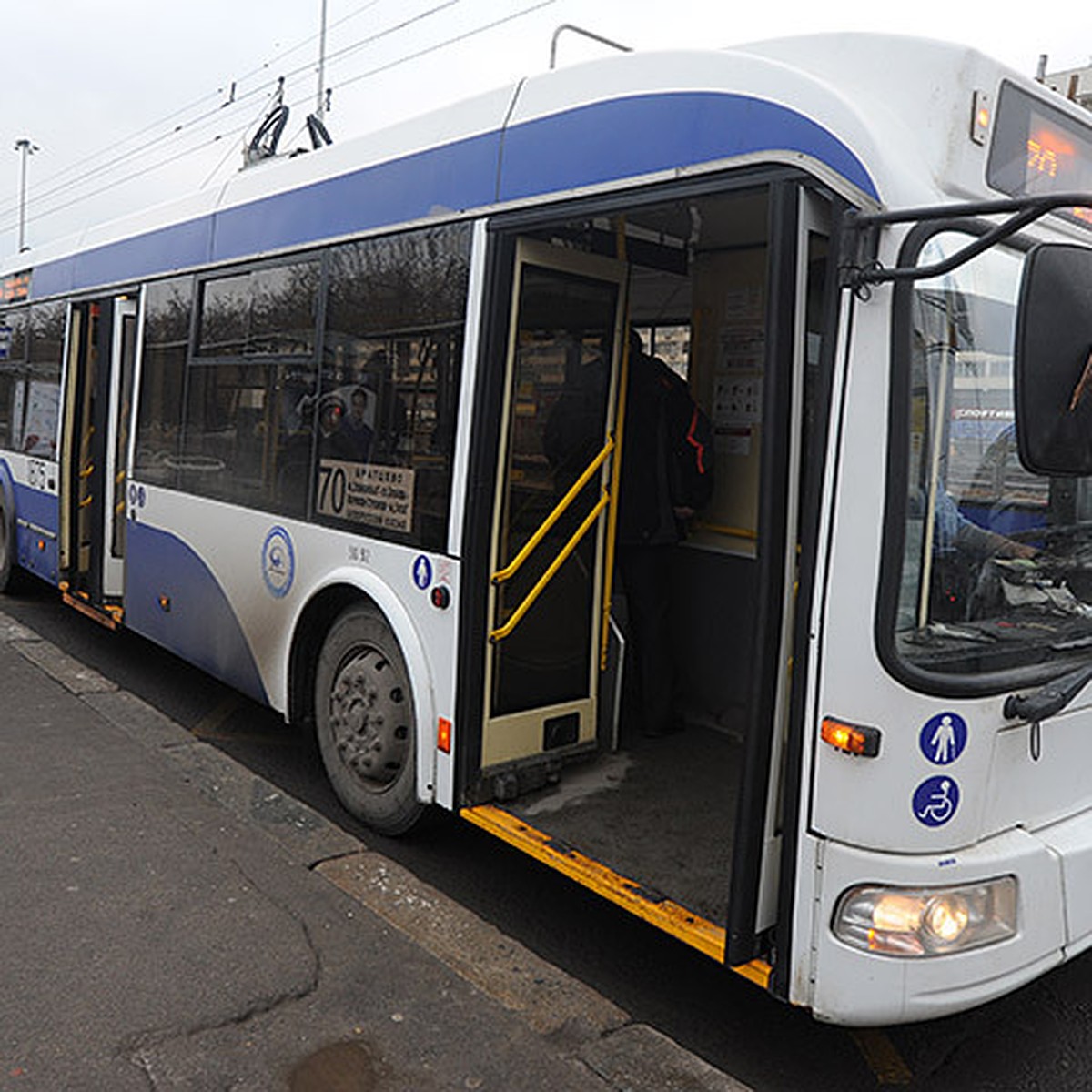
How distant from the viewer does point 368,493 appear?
438 centimetres

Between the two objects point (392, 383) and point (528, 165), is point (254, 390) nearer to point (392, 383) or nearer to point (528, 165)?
point (392, 383)

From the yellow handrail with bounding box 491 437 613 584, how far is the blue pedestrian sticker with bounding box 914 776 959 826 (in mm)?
1705

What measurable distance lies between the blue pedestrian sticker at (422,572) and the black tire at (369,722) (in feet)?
1.02

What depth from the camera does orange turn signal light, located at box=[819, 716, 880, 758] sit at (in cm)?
269

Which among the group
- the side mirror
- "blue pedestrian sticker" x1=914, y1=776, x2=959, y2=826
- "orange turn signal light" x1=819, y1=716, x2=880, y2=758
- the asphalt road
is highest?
the side mirror

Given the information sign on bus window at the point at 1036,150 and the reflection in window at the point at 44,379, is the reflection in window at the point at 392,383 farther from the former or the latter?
the reflection in window at the point at 44,379

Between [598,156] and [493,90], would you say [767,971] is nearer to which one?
[598,156]

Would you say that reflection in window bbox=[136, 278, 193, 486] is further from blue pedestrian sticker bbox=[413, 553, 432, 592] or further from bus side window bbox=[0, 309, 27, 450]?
bus side window bbox=[0, 309, 27, 450]

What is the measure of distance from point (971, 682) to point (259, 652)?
337 cm

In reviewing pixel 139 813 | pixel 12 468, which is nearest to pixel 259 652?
pixel 139 813

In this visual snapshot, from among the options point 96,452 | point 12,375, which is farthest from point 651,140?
point 12,375

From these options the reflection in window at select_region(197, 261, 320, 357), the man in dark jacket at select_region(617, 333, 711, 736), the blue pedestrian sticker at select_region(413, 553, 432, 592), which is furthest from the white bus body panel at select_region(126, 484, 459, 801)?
the man in dark jacket at select_region(617, 333, 711, 736)

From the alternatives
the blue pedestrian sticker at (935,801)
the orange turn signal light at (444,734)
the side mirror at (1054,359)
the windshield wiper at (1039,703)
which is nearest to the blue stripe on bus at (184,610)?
the orange turn signal light at (444,734)

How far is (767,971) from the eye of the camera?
2916 mm
